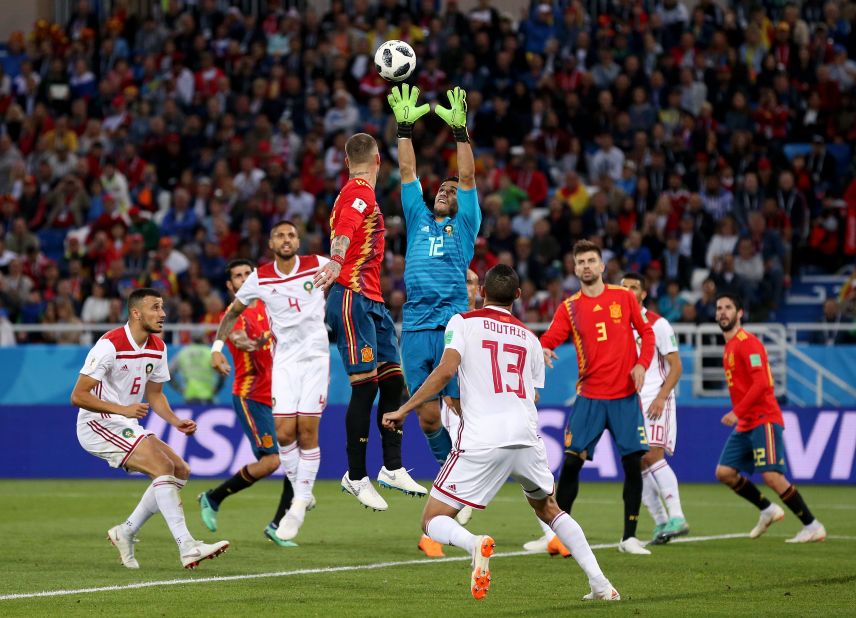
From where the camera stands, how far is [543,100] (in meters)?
26.0

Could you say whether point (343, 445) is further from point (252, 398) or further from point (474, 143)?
point (474, 143)

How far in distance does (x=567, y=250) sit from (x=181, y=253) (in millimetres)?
6558

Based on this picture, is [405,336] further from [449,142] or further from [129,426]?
[449,142]

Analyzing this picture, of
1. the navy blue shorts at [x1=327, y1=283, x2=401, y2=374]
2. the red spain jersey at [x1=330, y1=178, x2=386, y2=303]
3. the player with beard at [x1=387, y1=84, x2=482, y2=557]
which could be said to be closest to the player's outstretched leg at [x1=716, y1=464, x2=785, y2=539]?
the player with beard at [x1=387, y1=84, x2=482, y2=557]

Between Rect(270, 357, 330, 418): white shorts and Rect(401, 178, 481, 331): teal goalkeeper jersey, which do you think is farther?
Rect(270, 357, 330, 418): white shorts

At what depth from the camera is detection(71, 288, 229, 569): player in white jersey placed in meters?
11.2

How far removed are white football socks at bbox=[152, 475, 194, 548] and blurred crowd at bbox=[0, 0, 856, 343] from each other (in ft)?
35.1

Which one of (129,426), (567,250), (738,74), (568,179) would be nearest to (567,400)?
(567,250)

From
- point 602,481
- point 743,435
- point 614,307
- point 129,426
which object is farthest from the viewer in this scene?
point 602,481

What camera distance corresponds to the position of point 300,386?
13.3 meters

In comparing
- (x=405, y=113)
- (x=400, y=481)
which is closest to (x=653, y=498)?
(x=400, y=481)

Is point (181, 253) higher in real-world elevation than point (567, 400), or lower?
higher

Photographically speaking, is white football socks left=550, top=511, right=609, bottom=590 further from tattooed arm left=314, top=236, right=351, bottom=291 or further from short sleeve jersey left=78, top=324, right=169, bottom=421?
short sleeve jersey left=78, top=324, right=169, bottom=421

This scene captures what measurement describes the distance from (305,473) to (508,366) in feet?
14.7
